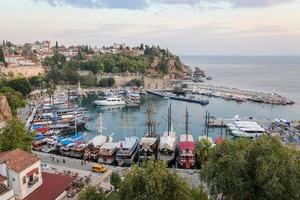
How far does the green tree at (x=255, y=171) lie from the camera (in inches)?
718

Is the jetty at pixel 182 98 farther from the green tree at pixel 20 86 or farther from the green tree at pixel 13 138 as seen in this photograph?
the green tree at pixel 13 138

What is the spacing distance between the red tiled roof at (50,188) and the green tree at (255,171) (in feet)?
34.1

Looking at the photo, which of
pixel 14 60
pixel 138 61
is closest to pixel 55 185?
pixel 14 60

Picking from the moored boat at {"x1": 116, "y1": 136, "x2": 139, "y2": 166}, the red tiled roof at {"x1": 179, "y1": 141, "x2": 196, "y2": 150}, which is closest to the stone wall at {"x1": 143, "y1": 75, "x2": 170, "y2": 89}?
the moored boat at {"x1": 116, "y1": 136, "x2": 139, "y2": 166}

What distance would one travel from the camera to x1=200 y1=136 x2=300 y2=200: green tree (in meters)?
18.2

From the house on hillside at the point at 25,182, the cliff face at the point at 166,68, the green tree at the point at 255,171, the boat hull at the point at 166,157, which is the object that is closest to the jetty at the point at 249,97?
the cliff face at the point at 166,68

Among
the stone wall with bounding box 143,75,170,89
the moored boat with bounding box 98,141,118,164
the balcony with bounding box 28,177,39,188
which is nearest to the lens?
the balcony with bounding box 28,177,39,188

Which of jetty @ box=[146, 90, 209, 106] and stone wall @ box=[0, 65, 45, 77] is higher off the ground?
Result: stone wall @ box=[0, 65, 45, 77]

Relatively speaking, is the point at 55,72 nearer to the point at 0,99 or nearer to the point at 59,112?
the point at 59,112

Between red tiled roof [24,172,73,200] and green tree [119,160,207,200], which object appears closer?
green tree [119,160,207,200]

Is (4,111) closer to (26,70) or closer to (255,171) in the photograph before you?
(255,171)

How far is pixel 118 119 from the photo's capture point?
68.1 m

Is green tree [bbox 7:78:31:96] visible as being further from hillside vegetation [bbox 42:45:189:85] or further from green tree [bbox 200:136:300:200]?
green tree [bbox 200:136:300:200]

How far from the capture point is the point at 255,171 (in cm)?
1958
